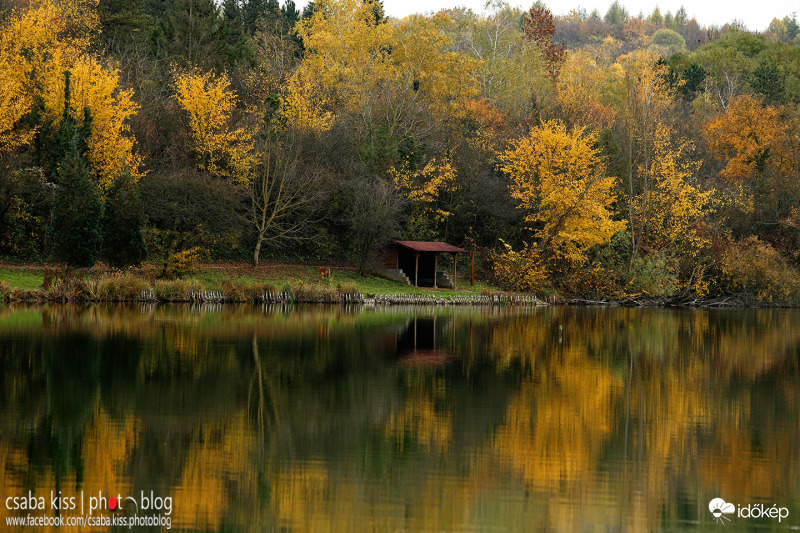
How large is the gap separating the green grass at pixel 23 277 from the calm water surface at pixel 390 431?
36.3 feet

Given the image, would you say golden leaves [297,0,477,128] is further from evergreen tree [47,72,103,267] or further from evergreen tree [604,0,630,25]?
evergreen tree [604,0,630,25]

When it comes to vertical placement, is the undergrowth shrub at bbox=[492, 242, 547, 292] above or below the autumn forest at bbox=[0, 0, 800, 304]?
below

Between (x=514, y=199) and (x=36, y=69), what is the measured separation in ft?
98.1

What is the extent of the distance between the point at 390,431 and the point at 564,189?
39.6m

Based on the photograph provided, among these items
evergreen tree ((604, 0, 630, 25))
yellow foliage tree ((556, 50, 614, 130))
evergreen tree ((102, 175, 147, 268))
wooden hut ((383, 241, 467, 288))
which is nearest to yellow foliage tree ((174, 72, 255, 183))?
evergreen tree ((102, 175, 147, 268))

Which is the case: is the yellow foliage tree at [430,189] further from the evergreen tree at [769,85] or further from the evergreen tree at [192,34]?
the evergreen tree at [769,85]

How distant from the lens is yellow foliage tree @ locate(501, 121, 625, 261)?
51156 mm

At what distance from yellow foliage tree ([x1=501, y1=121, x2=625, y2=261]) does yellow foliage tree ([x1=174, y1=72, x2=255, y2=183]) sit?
16.5 m

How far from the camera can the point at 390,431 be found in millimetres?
13867

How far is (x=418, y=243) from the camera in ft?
166

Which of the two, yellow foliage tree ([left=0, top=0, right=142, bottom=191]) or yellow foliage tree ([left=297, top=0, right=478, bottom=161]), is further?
yellow foliage tree ([left=297, top=0, right=478, bottom=161])

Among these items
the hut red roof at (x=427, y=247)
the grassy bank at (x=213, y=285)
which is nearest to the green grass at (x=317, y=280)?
the grassy bank at (x=213, y=285)

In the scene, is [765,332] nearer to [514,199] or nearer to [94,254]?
[514,199]

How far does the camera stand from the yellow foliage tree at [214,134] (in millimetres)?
49469
